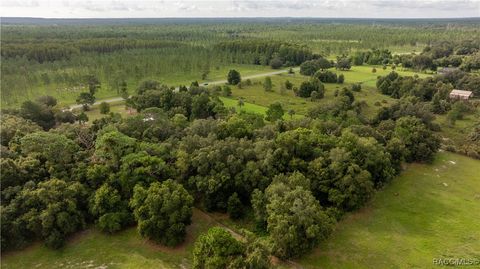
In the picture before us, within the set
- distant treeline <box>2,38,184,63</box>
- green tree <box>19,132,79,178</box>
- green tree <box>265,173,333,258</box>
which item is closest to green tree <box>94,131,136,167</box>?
green tree <box>19,132,79,178</box>

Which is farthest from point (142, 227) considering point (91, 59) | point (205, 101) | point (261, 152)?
point (91, 59)

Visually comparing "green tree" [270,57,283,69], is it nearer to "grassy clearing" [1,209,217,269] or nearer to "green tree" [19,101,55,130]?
"green tree" [19,101,55,130]

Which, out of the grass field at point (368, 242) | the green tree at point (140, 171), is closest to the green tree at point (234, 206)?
the grass field at point (368, 242)

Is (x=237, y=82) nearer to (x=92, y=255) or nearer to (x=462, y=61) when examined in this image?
(x=92, y=255)

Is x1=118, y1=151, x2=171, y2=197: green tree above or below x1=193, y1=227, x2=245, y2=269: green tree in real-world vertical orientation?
above

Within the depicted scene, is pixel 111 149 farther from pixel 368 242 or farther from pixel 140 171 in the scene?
pixel 368 242

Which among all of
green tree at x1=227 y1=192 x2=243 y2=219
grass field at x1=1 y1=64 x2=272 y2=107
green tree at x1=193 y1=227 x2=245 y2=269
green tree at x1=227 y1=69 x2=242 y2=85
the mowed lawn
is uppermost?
green tree at x1=227 y1=69 x2=242 y2=85

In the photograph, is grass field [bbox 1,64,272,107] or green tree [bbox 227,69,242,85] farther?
green tree [bbox 227,69,242,85]

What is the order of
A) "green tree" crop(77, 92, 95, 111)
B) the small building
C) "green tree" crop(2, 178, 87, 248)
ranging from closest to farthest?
"green tree" crop(2, 178, 87, 248) < "green tree" crop(77, 92, 95, 111) < the small building
